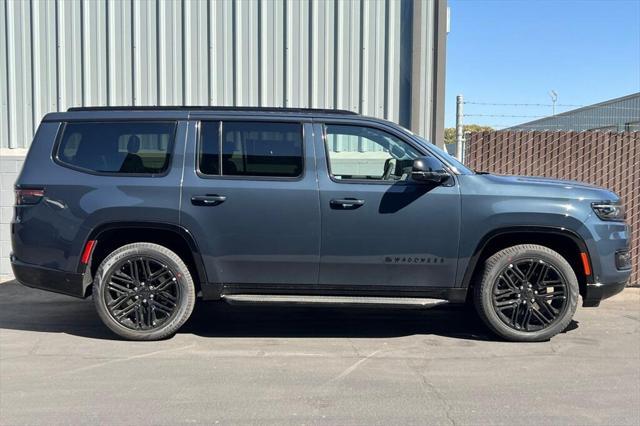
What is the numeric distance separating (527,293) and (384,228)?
56.7 inches

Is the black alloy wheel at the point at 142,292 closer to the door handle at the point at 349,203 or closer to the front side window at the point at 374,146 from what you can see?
the door handle at the point at 349,203

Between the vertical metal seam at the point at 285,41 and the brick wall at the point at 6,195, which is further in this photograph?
the vertical metal seam at the point at 285,41

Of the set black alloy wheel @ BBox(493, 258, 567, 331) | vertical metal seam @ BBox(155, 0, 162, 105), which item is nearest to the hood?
black alloy wheel @ BBox(493, 258, 567, 331)

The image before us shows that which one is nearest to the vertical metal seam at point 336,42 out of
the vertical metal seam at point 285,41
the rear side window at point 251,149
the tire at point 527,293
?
the vertical metal seam at point 285,41

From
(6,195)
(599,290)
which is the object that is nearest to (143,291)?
(599,290)

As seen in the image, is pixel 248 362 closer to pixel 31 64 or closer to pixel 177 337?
pixel 177 337

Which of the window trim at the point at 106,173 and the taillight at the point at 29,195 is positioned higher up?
the window trim at the point at 106,173

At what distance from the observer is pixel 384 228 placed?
16.5 ft

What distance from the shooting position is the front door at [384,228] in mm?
5035

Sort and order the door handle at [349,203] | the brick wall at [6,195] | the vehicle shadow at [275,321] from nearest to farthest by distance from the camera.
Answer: the door handle at [349,203] → the vehicle shadow at [275,321] → the brick wall at [6,195]

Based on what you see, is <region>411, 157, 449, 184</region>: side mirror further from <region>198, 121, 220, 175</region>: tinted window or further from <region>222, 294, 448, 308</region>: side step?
<region>198, 121, 220, 175</region>: tinted window

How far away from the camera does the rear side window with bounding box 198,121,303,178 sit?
203 inches

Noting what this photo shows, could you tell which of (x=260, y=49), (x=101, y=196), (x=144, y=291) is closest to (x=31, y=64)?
(x=260, y=49)

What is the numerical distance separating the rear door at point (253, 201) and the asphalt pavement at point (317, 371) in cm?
73
